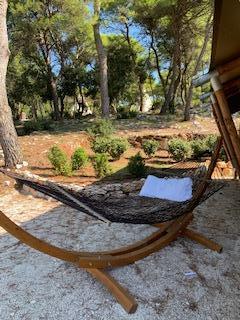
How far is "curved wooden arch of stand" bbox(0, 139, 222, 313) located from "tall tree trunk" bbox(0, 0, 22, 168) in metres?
3.90

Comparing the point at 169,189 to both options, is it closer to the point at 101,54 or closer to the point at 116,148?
the point at 116,148

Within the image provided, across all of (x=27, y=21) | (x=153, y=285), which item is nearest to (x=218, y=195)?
(x=153, y=285)

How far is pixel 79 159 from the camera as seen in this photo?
21.9 feet

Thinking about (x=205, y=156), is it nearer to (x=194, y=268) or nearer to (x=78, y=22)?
(x=194, y=268)

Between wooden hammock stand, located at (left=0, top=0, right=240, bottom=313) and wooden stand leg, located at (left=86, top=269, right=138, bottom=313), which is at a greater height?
wooden hammock stand, located at (left=0, top=0, right=240, bottom=313)

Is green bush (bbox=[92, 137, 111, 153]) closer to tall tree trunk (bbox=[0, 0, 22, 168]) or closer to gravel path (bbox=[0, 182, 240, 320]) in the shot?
tall tree trunk (bbox=[0, 0, 22, 168])

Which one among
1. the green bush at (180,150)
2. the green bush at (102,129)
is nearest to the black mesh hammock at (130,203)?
the green bush at (180,150)

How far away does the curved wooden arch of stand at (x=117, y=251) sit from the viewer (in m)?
2.53

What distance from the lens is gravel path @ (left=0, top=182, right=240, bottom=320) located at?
268cm

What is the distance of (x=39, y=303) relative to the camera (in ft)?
9.20

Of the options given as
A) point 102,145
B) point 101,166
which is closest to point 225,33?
point 101,166

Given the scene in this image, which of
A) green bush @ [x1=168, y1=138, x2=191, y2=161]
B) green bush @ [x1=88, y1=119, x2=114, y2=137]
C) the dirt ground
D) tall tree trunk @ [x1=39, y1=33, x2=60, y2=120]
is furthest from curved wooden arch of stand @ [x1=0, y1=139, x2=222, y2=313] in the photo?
tall tree trunk @ [x1=39, y1=33, x2=60, y2=120]

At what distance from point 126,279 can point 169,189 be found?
1065 millimetres

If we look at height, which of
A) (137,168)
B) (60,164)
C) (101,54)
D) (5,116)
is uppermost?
(101,54)
